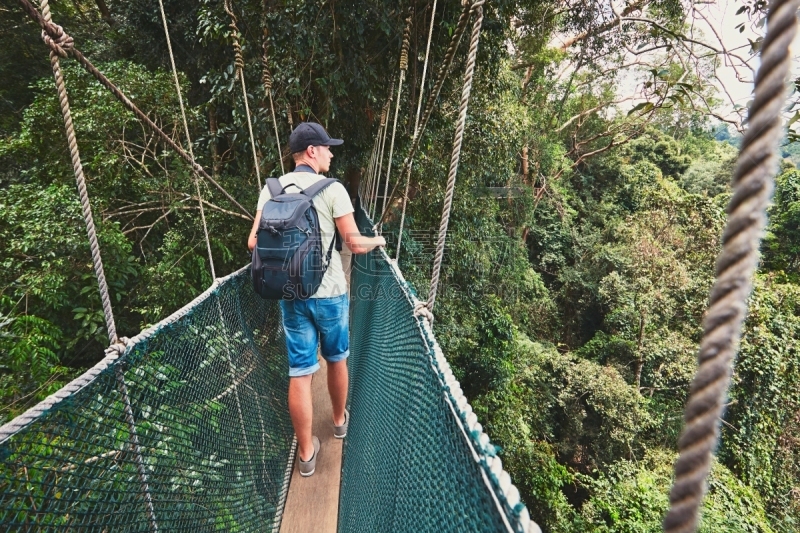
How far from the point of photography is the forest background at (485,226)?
234cm

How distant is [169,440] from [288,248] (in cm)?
51

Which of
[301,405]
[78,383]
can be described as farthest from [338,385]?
[78,383]

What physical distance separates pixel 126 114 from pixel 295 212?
2.55 m

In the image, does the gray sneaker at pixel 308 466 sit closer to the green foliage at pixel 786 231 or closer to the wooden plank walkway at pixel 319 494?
the wooden plank walkway at pixel 319 494

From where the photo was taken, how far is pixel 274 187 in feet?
3.43

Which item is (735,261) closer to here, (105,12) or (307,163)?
(307,163)

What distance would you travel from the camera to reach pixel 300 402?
111 centimetres

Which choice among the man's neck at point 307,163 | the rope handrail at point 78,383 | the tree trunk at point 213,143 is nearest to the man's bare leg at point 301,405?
the rope handrail at point 78,383

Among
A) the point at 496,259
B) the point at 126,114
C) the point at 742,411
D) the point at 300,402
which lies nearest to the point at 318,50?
the point at 126,114

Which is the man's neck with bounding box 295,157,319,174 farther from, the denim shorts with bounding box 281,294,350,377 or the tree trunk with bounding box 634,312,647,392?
the tree trunk with bounding box 634,312,647,392

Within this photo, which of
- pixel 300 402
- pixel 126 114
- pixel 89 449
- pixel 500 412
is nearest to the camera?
pixel 89 449

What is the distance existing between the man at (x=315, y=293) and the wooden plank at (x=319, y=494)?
19cm

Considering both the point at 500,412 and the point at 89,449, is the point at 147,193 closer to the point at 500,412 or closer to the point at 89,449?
the point at 89,449

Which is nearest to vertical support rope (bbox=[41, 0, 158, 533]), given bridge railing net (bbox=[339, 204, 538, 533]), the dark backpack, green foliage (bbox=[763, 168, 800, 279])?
the dark backpack
